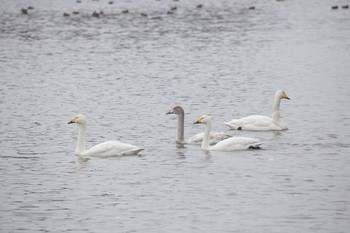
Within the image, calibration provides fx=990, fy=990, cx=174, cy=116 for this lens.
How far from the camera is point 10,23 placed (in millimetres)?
60625

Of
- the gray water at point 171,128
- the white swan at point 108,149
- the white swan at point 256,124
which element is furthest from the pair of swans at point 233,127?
the white swan at point 108,149

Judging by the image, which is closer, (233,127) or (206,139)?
(206,139)

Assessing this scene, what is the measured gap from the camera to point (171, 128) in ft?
79.9

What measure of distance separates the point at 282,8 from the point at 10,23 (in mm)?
20805

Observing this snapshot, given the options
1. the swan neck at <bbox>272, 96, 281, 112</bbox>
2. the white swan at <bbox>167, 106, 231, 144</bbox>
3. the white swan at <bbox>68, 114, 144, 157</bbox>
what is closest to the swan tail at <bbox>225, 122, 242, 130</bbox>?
the swan neck at <bbox>272, 96, 281, 112</bbox>

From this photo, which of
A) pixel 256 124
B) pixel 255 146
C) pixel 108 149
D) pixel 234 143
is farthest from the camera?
pixel 256 124

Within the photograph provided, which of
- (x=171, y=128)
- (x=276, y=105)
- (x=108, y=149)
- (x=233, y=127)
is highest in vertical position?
(x=276, y=105)

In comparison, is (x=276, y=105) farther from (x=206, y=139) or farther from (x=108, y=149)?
(x=108, y=149)

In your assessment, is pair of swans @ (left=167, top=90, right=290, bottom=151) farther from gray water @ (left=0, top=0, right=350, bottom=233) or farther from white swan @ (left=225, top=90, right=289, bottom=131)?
gray water @ (left=0, top=0, right=350, bottom=233)

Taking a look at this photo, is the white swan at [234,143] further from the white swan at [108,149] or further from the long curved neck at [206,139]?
the white swan at [108,149]

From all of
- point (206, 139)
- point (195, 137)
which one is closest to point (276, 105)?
point (195, 137)

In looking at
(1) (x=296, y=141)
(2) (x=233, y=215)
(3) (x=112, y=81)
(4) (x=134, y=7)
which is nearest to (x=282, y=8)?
(4) (x=134, y=7)

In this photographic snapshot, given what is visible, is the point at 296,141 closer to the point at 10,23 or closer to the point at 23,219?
the point at 23,219

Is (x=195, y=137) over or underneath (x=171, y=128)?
over
